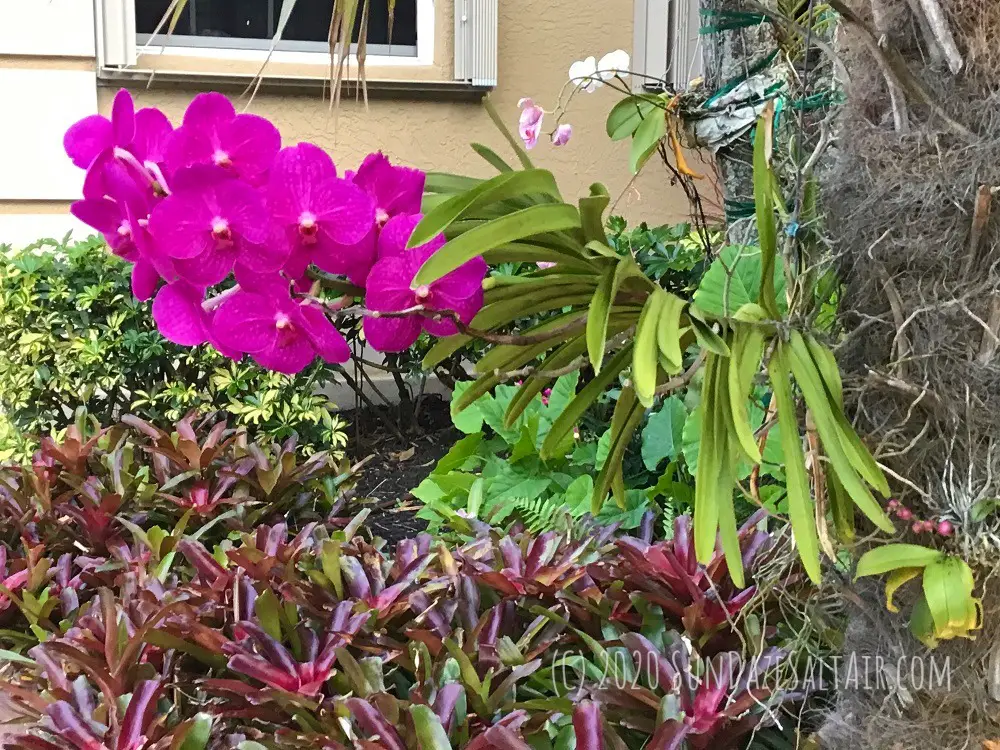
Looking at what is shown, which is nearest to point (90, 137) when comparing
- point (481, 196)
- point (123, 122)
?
point (123, 122)

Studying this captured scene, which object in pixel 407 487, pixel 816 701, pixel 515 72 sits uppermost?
pixel 515 72

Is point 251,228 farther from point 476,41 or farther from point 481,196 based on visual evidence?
point 476,41

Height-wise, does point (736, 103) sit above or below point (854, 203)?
above

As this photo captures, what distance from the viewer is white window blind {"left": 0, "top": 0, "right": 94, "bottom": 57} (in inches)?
152

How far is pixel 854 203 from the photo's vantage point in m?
0.98

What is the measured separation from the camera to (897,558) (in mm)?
926

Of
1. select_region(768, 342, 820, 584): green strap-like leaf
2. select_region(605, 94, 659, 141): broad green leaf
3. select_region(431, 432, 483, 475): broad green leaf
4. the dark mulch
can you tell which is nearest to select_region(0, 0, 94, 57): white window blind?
the dark mulch

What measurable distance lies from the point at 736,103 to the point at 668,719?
52.4 inches

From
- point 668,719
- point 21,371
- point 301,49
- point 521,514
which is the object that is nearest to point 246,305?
point 668,719

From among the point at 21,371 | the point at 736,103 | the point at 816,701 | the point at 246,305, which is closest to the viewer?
the point at 246,305

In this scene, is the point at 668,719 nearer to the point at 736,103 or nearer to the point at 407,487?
the point at 736,103

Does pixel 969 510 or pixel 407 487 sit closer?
pixel 969 510

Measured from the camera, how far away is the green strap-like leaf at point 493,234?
0.70m

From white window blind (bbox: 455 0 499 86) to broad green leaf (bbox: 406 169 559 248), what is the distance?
3.85 metres
